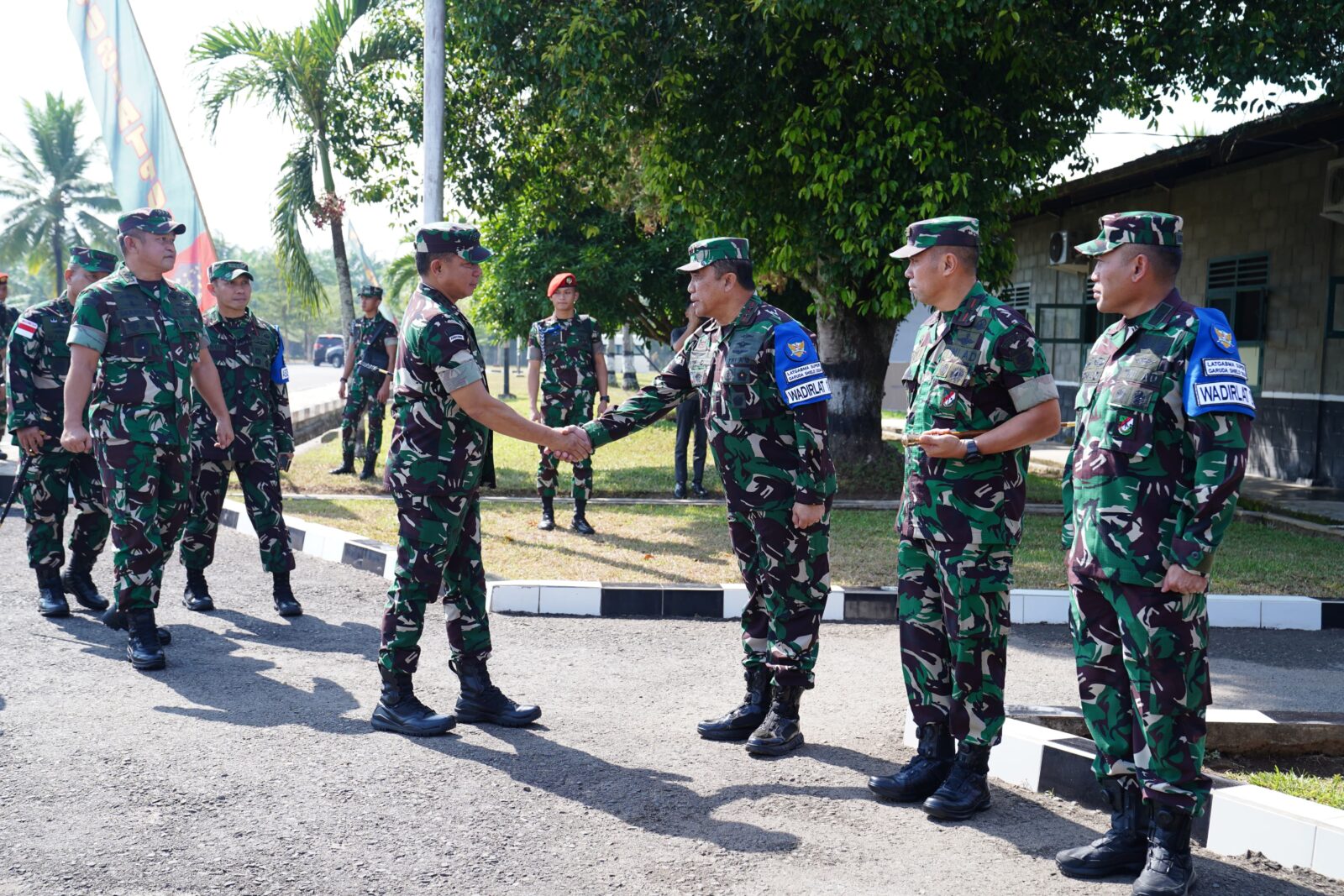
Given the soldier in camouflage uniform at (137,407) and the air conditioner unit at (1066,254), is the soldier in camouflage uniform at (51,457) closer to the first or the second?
the soldier in camouflage uniform at (137,407)

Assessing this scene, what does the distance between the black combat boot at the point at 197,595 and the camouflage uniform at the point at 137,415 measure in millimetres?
1138

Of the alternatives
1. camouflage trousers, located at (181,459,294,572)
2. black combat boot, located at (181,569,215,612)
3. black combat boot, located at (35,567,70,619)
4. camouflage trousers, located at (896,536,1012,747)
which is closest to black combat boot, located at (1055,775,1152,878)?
camouflage trousers, located at (896,536,1012,747)

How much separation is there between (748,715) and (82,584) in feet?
14.0

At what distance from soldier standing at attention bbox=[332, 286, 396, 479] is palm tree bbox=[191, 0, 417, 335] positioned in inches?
142

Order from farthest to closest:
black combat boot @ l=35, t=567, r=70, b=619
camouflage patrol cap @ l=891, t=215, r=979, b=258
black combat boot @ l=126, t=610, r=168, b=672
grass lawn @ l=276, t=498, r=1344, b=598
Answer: grass lawn @ l=276, t=498, r=1344, b=598
black combat boot @ l=35, t=567, r=70, b=619
black combat boot @ l=126, t=610, r=168, b=672
camouflage patrol cap @ l=891, t=215, r=979, b=258

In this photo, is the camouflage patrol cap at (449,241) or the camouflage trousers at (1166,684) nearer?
the camouflage trousers at (1166,684)

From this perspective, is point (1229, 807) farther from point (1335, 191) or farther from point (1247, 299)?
point (1247, 299)

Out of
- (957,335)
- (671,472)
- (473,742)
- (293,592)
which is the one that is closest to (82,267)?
(293,592)

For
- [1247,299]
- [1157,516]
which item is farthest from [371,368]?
[1247,299]

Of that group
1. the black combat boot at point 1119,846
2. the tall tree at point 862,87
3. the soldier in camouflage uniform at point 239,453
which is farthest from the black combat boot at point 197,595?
the tall tree at point 862,87

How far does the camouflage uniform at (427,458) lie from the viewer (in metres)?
4.63

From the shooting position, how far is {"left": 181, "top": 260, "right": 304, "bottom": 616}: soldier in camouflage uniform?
6898 mm

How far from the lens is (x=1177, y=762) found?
131 inches

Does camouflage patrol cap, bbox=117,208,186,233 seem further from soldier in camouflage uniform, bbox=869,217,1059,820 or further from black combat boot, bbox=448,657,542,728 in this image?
soldier in camouflage uniform, bbox=869,217,1059,820
